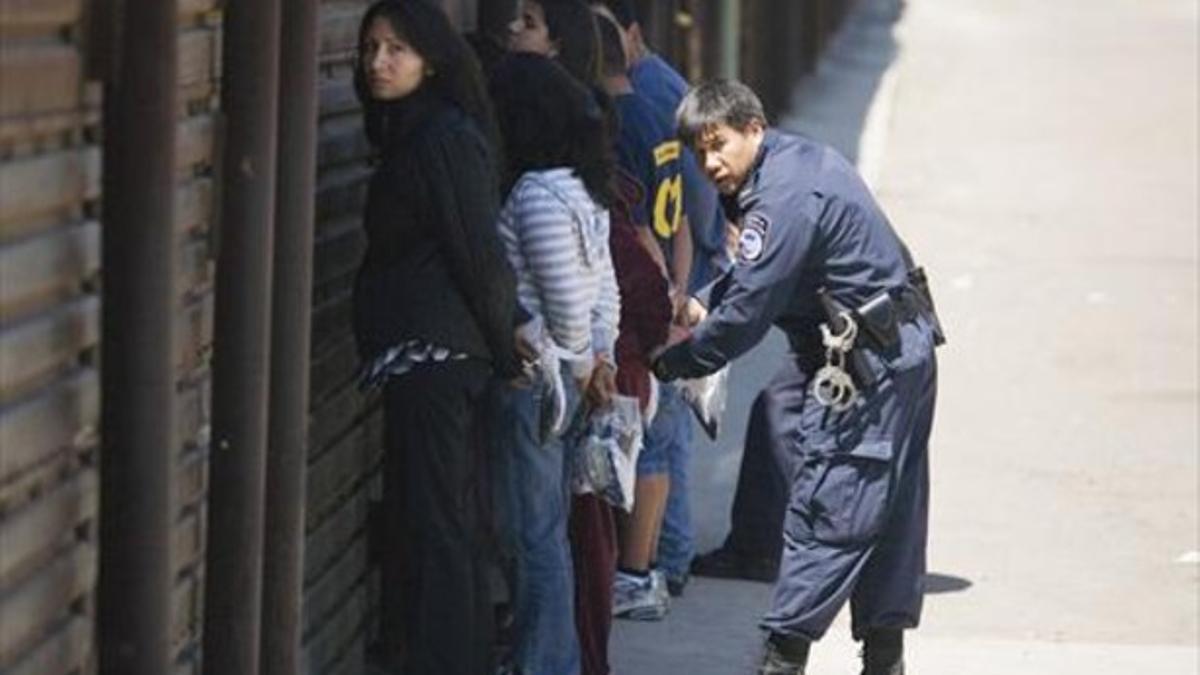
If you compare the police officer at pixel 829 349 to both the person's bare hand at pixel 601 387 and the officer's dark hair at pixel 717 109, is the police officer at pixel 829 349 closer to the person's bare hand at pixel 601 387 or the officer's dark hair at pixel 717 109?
the officer's dark hair at pixel 717 109

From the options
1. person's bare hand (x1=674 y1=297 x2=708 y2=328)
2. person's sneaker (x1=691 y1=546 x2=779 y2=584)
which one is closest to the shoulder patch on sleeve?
person's bare hand (x1=674 y1=297 x2=708 y2=328)

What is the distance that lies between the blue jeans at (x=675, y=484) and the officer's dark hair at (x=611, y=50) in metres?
0.90

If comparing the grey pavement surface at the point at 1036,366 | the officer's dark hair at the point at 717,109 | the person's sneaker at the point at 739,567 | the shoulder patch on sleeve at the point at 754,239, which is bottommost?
the grey pavement surface at the point at 1036,366

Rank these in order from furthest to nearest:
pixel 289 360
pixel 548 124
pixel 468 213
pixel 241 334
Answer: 1. pixel 548 124
2. pixel 468 213
3. pixel 289 360
4. pixel 241 334

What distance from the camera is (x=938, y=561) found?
10.2 m

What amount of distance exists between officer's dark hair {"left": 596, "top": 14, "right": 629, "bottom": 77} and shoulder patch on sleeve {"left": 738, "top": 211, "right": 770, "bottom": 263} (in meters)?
1.39

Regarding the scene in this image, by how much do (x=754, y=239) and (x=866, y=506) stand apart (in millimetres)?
682

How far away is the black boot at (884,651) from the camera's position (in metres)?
7.60

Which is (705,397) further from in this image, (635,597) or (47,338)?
(47,338)

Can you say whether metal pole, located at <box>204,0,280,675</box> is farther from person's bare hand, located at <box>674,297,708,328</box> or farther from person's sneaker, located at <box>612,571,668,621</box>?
person's sneaker, located at <box>612,571,668,621</box>

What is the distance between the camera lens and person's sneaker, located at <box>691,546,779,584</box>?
929cm

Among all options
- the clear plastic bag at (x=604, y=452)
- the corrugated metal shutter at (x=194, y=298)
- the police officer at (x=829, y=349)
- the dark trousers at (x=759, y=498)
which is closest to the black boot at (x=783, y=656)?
the police officer at (x=829, y=349)

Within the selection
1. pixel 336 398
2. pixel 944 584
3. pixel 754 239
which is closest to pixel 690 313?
pixel 754 239

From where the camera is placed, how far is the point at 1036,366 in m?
14.4
